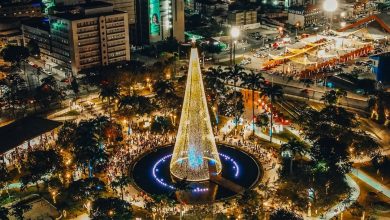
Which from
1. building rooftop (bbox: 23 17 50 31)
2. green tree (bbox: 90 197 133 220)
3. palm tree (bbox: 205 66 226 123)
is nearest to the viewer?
green tree (bbox: 90 197 133 220)

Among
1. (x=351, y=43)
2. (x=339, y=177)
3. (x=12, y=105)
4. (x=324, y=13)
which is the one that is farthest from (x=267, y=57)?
(x=339, y=177)

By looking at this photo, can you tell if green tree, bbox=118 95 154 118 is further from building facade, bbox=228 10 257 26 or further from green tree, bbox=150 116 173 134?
building facade, bbox=228 10 257 26

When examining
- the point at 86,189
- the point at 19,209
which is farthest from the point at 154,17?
the point at 19,209

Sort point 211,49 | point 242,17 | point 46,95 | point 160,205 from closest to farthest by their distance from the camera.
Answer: point 160,205, point 46,95, point 211,49, point 242,17

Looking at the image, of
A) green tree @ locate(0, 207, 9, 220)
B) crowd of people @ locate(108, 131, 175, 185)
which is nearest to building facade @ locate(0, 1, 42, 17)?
crowd of people @ locate(108, 131, 175, 185)

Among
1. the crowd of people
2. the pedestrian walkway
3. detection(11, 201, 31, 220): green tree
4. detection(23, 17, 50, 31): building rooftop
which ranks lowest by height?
the pedestrian walkway

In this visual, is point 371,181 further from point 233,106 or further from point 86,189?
point 86,189
